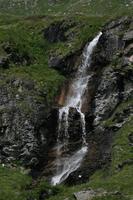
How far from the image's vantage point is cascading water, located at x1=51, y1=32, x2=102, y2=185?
36.5 meters

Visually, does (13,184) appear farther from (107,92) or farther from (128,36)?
(128,36)

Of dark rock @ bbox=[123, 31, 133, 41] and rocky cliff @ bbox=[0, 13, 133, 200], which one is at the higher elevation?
dark rock @ bbox=[123, 31, 133, 41]

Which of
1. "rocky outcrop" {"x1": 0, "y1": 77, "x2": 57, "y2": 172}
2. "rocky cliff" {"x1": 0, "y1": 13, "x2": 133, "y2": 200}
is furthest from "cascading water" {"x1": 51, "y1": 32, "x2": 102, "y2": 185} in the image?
"rocky outcrop" {"x1": 0, "y1": 77, "x2": 57, "y2": 172}

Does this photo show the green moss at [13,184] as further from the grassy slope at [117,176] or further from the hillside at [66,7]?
the hillside at [66,7]

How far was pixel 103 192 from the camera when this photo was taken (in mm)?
28797

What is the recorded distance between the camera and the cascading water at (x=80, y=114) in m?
36.5

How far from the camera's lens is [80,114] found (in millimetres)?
41906

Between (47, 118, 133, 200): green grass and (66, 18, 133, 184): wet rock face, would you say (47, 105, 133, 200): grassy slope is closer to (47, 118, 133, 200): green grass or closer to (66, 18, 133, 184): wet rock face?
(47, 118, 133, 200): green grass

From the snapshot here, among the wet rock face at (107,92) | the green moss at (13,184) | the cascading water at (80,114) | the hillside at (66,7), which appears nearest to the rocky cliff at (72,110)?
the wet rock face at (107,92)

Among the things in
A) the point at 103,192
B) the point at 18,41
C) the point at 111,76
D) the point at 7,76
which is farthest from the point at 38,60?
the point at 103,192

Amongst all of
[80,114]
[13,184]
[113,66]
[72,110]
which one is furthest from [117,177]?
[113,66]

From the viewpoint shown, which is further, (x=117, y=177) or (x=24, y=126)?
(x=24, y=126)

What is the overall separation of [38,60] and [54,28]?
7.45 metres

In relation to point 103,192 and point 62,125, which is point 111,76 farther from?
point 103,192
